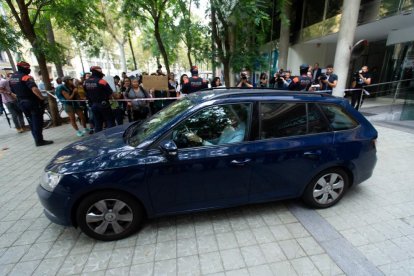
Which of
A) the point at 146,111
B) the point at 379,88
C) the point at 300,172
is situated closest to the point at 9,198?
the point at 146,111

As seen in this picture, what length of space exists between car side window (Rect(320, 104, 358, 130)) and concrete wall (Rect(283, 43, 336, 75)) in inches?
504

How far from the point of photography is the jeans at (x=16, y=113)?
7.67m

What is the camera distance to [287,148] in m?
2.71

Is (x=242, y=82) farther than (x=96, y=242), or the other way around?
(x=242, y=82)

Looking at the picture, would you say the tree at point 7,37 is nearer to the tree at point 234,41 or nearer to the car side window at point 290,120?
the tree at point 234,41

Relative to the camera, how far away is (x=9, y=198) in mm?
3664

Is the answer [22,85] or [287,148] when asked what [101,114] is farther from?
[287,148]

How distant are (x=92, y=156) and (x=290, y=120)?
2.40 meters

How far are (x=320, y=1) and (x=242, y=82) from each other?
30.3 feet

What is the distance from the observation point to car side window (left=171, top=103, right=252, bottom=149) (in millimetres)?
2547

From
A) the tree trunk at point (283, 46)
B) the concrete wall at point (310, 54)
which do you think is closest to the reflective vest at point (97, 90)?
the tree trunk at point (283, 46)

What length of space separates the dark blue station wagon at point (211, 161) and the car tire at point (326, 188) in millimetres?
16

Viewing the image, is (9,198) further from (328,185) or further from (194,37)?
(194,37)

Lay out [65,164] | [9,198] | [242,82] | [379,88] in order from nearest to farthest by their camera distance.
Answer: [65,164]
[9,198]
[242,82]
[379,88]
